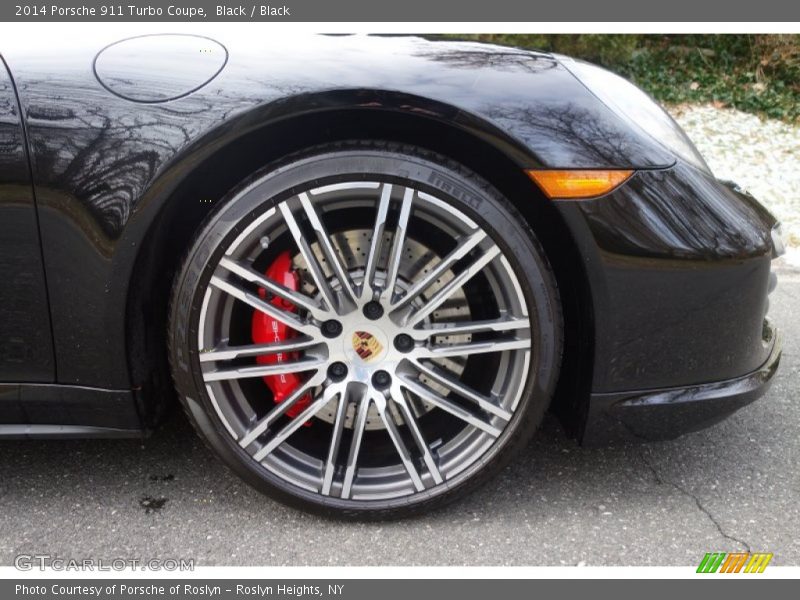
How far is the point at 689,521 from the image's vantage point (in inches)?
79.4

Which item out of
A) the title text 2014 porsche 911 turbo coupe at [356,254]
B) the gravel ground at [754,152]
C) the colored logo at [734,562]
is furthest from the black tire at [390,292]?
the gravel ground at [754,152]

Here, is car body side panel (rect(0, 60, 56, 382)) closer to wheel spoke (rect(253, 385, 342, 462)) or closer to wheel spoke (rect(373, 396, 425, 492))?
wheel spoke (rect(253, 385, 342, 462))

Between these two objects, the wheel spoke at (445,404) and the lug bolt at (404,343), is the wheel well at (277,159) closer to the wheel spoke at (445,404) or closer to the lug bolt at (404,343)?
the wheel spoke at (445,404)

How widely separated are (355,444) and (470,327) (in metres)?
0.43

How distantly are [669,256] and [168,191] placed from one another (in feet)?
3.98

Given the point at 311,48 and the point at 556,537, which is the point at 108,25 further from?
the point at 556,537

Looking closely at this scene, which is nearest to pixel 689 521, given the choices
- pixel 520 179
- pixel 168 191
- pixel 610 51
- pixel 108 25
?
pixel 520 179

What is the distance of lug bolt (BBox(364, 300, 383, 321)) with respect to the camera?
1.86 meters

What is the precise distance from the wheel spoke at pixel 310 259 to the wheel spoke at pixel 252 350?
0.40 feet

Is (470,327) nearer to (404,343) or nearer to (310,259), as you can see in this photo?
(404,343)

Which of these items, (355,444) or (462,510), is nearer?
(355,444)

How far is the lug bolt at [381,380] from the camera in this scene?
75.4 inches

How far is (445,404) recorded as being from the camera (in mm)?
1908

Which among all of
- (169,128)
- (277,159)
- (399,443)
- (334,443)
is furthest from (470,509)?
(169,128)
